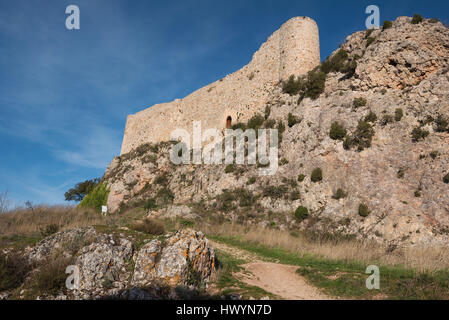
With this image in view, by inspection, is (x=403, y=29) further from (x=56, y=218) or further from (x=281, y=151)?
(x=56, y=218)

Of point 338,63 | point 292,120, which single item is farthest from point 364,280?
point 338,63

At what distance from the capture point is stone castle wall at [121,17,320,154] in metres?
23.1

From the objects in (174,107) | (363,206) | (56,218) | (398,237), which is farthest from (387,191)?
(174,107)

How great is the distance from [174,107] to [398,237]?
29464 millimetres

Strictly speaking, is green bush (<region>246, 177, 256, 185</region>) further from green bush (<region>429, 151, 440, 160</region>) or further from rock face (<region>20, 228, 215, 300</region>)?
rock face (<region>20, 228, 215, 300</region>)

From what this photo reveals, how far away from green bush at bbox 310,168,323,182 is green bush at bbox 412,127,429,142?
4991mm

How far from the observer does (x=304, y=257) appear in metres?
10.2

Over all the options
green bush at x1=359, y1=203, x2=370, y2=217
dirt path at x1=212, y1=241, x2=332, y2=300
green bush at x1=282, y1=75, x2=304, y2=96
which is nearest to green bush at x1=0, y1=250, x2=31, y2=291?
dirt path at x1=212, y1=241, x2=332, y2=300

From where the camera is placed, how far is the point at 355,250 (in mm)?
9773

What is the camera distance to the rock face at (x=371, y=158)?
12.5m

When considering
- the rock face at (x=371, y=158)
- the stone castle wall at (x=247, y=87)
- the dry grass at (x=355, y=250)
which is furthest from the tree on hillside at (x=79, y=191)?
the dry grass at (x=355, y=250)

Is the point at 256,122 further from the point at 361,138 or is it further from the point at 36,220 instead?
the point at 36,220

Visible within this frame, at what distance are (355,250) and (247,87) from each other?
20.0 metres

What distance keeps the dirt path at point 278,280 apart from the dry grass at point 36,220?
5.45 meters
